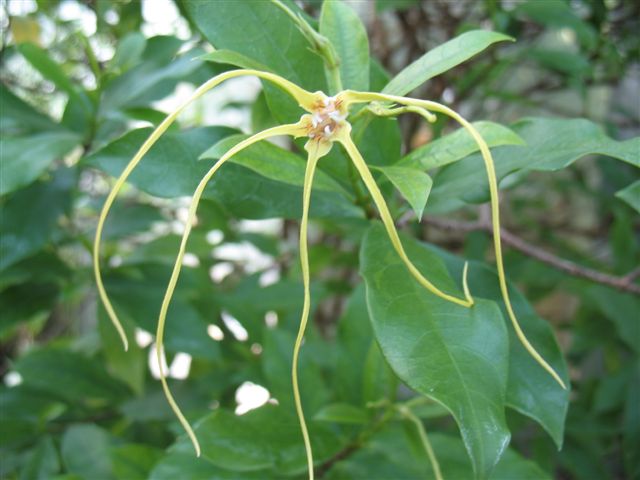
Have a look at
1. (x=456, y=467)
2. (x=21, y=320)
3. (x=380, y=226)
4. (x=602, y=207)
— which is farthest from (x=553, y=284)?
(x=21, y=320)

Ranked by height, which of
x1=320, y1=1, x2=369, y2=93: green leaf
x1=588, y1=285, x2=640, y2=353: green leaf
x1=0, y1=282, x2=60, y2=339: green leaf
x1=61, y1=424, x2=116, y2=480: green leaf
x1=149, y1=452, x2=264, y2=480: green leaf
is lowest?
x1=588, y1=285, x2=640, y2=353: green leaf

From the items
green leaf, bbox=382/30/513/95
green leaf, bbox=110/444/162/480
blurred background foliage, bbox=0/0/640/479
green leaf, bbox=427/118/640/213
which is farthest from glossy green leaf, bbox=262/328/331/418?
green leaf, bbox=382/30/513/95

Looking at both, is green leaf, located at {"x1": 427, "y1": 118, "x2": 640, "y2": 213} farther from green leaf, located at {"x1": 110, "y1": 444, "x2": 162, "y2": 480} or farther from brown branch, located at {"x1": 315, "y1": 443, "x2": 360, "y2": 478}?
green leaf, located at {"x1": 110, "y1": 444, "x2": 162, "y2": 480}

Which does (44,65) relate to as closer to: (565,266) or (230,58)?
(230,58)

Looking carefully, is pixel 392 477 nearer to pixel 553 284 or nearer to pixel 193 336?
pixel 193 336

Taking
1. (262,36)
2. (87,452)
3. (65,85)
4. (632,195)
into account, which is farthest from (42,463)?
(632,195)
